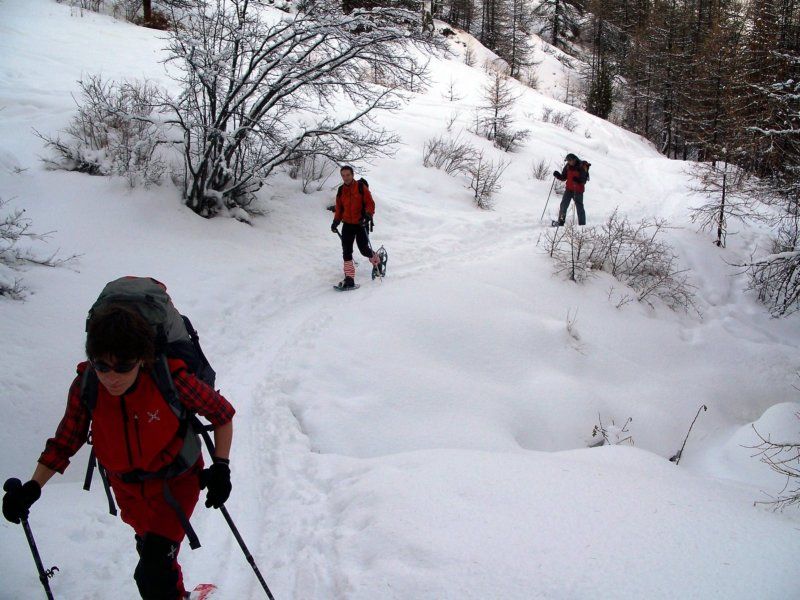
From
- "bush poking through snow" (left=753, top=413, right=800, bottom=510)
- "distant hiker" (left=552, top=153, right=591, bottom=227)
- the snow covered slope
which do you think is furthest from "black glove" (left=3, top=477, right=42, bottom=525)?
"distant hiker" (left=552, top=153, right=591, bottom=227)

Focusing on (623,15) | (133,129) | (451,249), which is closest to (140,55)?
(133,129)

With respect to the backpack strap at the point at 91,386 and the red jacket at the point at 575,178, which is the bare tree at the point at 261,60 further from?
the backpack strap at the point at 91,386

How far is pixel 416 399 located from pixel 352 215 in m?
3.58

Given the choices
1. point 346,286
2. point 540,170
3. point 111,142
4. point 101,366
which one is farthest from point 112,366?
point 540,170

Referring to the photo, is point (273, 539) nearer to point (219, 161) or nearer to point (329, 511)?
point (329, 511)

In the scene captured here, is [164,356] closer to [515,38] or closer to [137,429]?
[137,429]

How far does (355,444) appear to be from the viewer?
442 centimetres

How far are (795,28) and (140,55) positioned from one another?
21339 millimetres

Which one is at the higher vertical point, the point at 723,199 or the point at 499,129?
the point at 499,129

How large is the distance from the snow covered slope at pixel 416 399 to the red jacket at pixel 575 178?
56.4 inches

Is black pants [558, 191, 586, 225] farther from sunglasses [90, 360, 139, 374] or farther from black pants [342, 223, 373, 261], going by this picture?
sunglasses [90, 360, 139, 374]

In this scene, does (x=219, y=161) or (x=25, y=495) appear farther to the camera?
(x=219, y=161)

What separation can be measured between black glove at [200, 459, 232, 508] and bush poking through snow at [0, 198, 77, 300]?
14.1 ft

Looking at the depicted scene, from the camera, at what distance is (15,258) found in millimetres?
5441
